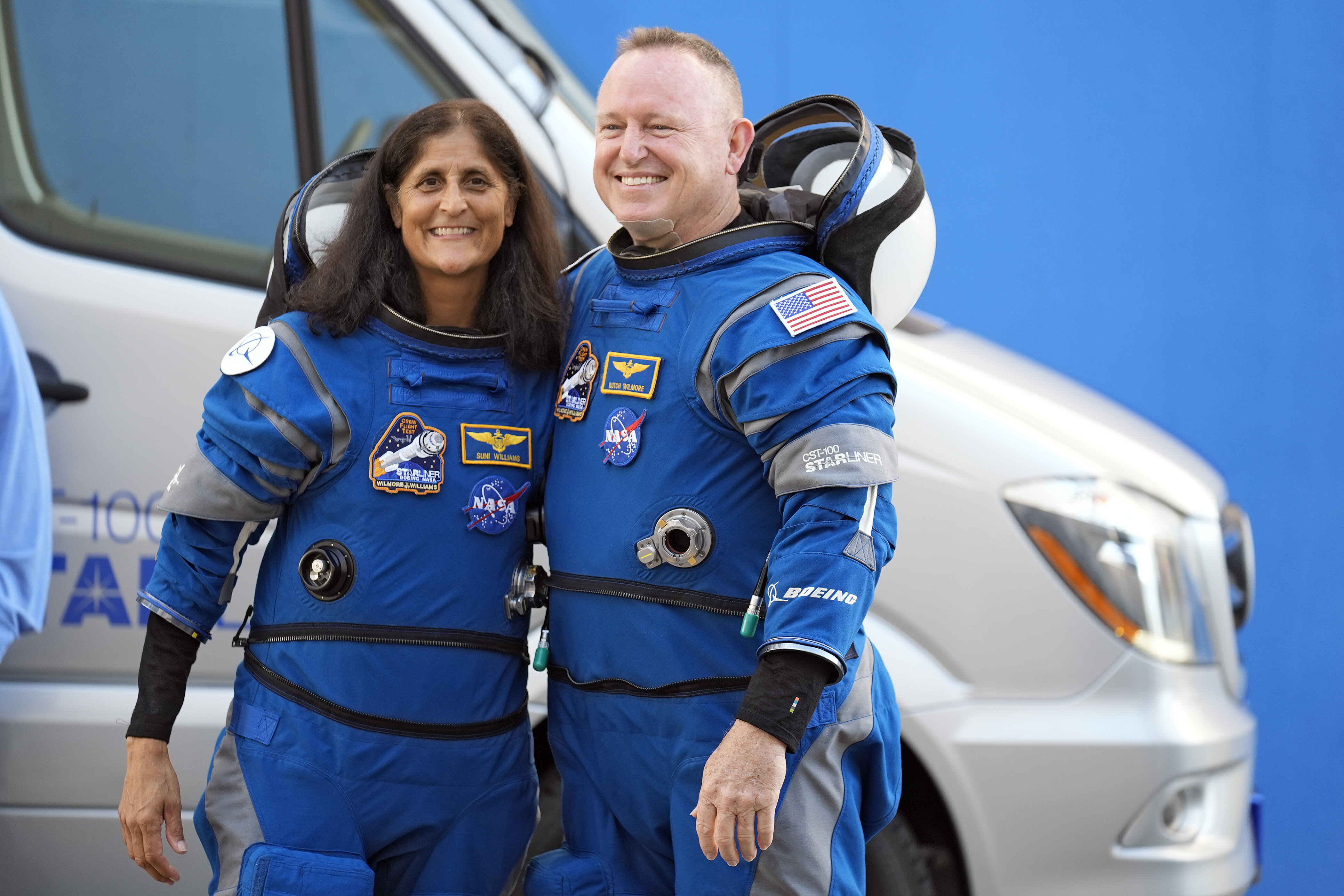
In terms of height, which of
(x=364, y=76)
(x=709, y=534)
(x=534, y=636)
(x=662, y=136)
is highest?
(x=662, y=136)

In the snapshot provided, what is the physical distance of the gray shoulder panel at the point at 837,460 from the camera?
1590mm

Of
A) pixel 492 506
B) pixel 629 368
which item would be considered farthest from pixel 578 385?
pixel 492 506

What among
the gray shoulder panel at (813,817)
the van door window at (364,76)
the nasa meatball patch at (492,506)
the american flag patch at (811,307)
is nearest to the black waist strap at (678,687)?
the gray shoulder panel at (813,817)

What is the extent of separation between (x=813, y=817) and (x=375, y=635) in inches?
26.2

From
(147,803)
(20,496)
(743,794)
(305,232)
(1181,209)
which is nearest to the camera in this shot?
(743,794)

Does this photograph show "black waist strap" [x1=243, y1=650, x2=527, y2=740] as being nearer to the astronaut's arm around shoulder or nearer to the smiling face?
the astronaut's arm around shoulder

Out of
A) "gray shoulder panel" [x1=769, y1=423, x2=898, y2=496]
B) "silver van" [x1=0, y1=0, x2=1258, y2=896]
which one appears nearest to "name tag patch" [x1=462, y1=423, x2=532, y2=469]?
"gray shoulder panel" [x1=769, y1=423, x2=898, y2=496]

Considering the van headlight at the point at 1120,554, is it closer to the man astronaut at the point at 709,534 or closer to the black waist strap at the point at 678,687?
the man astronaut at the point at 709,534

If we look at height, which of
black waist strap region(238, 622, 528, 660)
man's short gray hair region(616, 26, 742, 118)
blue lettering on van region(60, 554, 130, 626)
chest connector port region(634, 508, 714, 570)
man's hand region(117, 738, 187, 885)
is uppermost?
man's short gray hair region(616, 26, 742, 118)

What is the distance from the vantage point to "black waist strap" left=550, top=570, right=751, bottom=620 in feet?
5.73

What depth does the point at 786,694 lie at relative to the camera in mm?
1554

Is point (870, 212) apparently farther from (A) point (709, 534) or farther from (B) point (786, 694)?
(B) point (786, 694)

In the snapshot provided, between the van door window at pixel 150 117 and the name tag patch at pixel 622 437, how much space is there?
1.24m

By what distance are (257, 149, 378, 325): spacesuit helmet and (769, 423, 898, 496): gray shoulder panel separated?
0.86 meters
